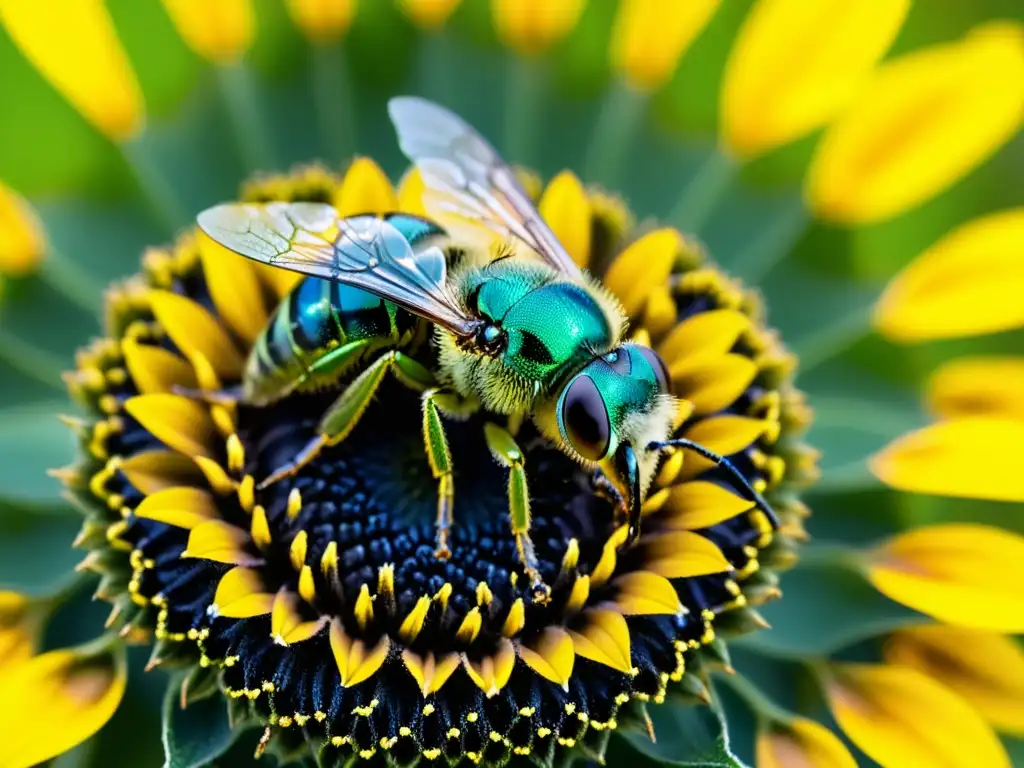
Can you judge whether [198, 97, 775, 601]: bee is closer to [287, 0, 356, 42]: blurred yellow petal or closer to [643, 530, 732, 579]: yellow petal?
[643, 530, 732, 579]: yellow petal

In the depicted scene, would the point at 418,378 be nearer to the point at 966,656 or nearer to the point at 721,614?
the point at 721,614

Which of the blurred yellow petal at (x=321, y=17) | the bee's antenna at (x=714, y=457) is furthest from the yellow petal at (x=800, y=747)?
the blurred yellow petal at (x=321, y=17)

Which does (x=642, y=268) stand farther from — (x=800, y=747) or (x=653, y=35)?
(x=800, y=747)

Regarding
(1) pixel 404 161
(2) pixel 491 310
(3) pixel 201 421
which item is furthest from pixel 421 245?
(1) pixel 404 161

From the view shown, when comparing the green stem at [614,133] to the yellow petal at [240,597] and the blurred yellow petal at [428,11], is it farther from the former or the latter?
the yellow petal at [240,597]

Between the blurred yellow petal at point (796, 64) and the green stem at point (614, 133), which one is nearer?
the blurred yellow petal at point (796, 64)

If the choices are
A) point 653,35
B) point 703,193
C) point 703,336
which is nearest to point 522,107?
point 653,35

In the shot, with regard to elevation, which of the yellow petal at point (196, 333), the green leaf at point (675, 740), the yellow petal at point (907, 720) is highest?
the yellow petal at point (196, 333)
